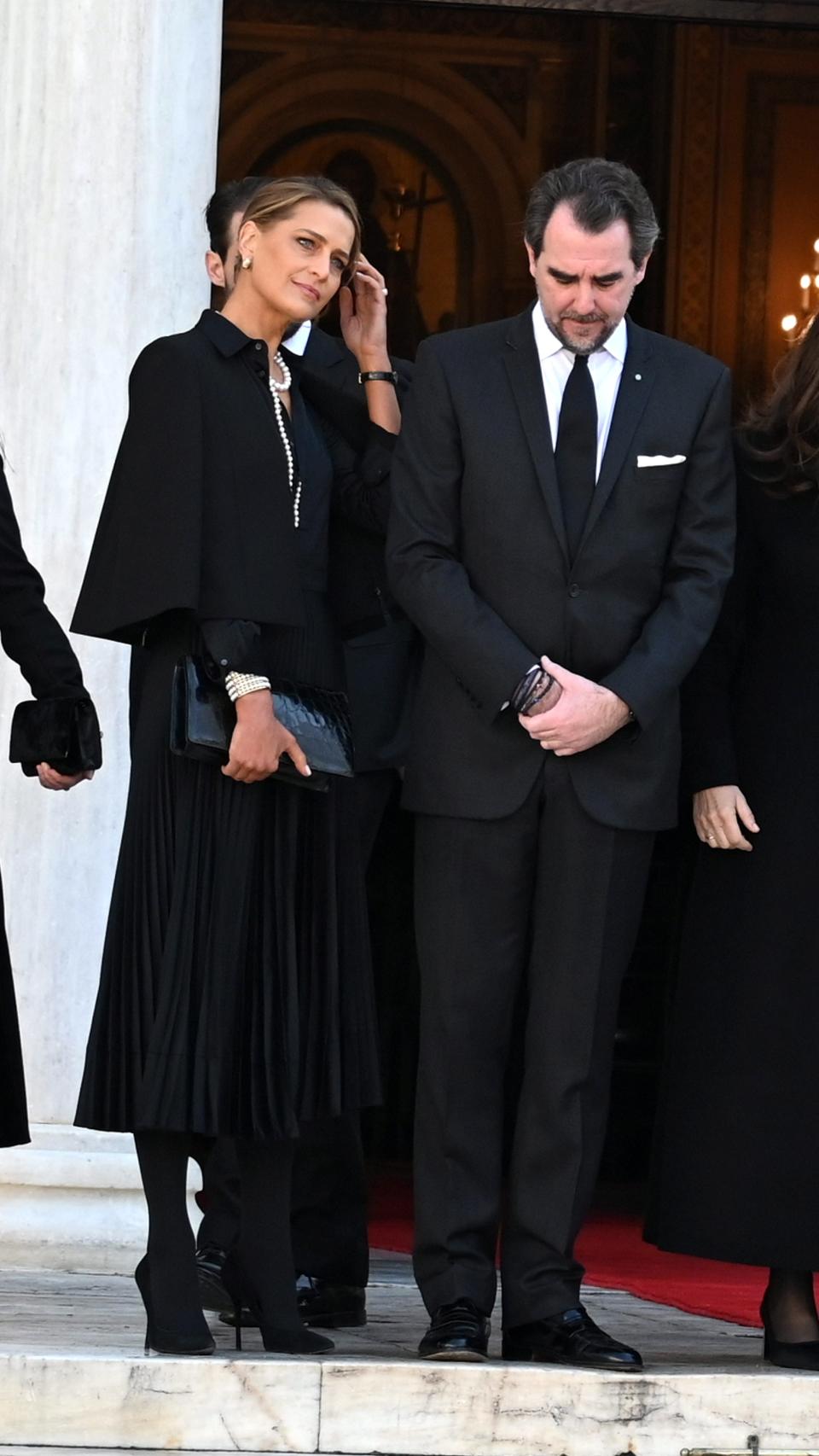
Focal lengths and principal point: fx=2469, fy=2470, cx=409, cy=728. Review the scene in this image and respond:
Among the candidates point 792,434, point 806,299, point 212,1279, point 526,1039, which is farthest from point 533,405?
point 806,299

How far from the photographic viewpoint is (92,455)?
17.6 ft

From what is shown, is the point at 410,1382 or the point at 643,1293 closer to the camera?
the point at 410,1382

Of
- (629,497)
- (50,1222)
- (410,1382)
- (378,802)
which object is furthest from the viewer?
(50,1222)

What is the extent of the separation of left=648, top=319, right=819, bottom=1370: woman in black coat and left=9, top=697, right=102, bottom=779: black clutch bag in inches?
39.5

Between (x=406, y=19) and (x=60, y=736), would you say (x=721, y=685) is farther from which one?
(x=406, y=19)

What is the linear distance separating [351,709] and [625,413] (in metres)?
0.89

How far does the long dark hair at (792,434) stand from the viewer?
13.6 ft

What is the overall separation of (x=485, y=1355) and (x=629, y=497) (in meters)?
1.36

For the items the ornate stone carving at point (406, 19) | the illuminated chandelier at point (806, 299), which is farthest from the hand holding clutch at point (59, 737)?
the illuminated chandelier at point (806, 299)

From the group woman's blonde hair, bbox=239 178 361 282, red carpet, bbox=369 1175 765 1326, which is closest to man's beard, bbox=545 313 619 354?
woman's blonde hair, bbox=239 178 361 282

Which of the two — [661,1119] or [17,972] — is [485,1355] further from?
[17,972]

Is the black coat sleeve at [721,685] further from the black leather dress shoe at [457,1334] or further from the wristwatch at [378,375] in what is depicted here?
the black leather dress shoe at [457,1334]

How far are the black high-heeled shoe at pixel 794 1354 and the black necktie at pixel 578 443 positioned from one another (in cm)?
138

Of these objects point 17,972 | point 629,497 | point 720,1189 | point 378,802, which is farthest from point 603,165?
point 17,972
